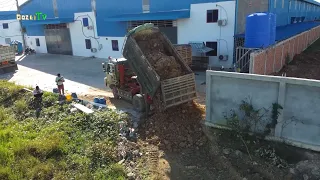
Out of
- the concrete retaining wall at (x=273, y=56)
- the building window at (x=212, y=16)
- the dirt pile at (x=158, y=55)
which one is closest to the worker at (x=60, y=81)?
the dirt pile at (x=158, y=55)

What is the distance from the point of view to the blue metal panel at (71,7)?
26.1 meters

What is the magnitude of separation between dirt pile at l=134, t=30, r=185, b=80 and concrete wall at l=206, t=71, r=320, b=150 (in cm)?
243

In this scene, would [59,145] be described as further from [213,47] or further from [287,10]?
[287,10]

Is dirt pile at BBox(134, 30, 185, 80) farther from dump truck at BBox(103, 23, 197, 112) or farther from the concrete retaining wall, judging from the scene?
the concrete retaining wall

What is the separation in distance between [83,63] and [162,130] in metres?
16.8

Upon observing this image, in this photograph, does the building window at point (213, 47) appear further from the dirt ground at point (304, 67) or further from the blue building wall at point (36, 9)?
the blue building wall at point (36, 9)

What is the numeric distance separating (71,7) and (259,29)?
65.9ft

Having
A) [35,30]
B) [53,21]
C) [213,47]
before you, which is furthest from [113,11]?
[35,30]

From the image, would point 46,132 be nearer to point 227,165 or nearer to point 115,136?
point 115,136

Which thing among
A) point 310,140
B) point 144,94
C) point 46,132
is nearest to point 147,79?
point 144,94

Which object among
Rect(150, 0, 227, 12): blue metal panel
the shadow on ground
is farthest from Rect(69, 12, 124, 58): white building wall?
Rect(150, 0, 227, 12): blue metal panel

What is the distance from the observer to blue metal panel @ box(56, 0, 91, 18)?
26.1 m

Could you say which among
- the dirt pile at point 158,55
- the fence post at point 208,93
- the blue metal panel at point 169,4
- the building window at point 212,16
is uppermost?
the blue metal panel at point 169,4

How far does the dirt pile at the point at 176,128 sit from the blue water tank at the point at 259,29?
20.1 ft
